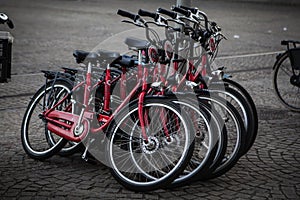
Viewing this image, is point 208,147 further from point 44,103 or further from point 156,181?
point 44,103

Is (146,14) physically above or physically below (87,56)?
above

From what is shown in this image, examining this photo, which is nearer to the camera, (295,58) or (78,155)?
(78,155)

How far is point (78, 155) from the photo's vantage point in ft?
19.0

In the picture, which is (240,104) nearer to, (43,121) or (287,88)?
(43,121)

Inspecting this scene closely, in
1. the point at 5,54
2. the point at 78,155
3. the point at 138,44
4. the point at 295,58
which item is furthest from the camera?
the point at 295,58

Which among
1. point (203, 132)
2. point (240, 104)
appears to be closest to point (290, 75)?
point (240, 104)

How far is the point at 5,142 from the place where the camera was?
6137mm

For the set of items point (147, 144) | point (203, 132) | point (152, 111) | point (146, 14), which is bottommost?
point (147, 144)

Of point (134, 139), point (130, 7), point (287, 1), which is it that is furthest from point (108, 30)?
point (287, 1)

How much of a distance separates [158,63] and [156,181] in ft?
3.36

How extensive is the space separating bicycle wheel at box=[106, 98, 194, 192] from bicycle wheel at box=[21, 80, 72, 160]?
2.21 ft

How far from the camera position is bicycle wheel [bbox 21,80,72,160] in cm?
551

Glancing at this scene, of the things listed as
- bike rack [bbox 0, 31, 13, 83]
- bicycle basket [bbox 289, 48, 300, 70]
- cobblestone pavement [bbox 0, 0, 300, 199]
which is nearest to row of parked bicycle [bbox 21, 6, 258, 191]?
cobblestone pavement [bbox 0, 0, 300, 199]

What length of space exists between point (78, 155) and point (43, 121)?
1.53 feet
